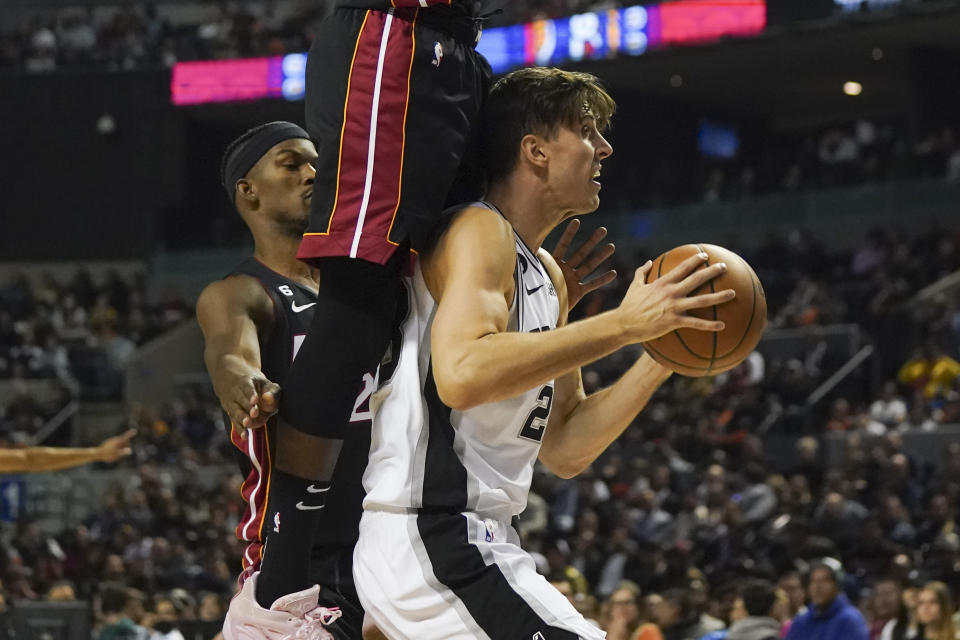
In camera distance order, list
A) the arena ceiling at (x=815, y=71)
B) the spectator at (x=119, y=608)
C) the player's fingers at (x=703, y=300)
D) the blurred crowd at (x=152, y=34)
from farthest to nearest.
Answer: the blurred crowd at (x=152, y=34)
the arena ceiling at (x=815, y=71)
the spectator at (x=119, y=608)
the player's fingers at (x=703, y=300)

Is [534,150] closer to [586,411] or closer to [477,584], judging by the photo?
[586,411]

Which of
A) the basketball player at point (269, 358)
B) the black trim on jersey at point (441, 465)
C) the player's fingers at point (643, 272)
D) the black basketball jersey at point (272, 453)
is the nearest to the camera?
the player's fingers at point (643, 272)

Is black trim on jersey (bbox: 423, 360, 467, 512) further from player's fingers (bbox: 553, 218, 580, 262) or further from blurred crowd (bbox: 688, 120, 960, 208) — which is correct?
blurred crowd (bbox: 688, 120, 960, 208)

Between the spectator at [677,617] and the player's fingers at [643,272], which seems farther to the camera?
the spectator at [677,617]

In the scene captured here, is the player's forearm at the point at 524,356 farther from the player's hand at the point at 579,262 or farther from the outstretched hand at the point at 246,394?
the player's hand at the point at 579,262

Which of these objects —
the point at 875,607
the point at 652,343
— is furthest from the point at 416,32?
the point at 875,607

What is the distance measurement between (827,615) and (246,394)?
5.09 m

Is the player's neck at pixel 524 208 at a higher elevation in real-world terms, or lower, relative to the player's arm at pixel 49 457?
higher

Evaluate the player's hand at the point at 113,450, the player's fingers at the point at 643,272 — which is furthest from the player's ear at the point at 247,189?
the player's hand at the point at 113,450

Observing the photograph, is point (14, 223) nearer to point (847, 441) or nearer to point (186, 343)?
point (186, 343)

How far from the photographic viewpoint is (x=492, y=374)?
9.32 ft

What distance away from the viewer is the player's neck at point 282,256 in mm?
4145

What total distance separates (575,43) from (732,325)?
60.6 feet

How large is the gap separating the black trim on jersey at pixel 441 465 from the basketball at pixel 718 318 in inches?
19.0
